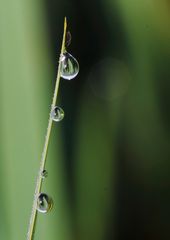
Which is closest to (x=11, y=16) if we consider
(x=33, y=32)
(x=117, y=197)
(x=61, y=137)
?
(x=33, y=32)

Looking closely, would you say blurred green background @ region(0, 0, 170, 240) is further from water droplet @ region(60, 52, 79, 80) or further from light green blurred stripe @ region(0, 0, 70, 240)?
water droplet @ region(60, 52, 79, 80)

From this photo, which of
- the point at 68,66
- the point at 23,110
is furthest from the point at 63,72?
the point at 23,110

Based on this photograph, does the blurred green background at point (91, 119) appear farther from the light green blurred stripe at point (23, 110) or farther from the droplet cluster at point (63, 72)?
the droplet cluster at point (63, 72)

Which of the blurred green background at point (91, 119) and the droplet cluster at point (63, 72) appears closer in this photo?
the droplet cluster at point (63, 72)

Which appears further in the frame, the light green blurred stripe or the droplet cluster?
the light green blurred stripe

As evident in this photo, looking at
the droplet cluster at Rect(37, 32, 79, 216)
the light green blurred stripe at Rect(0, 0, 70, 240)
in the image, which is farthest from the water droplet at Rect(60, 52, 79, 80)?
the light green blurred stripe at Rect(0, 0, 70, 240)

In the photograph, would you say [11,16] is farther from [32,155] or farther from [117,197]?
[117,197]

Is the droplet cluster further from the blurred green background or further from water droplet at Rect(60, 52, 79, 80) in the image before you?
the blurred green background

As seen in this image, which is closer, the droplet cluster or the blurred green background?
the droplet cluster

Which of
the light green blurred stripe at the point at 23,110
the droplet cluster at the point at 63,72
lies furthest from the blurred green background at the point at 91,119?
the droplet cluster at the point at 63,72
